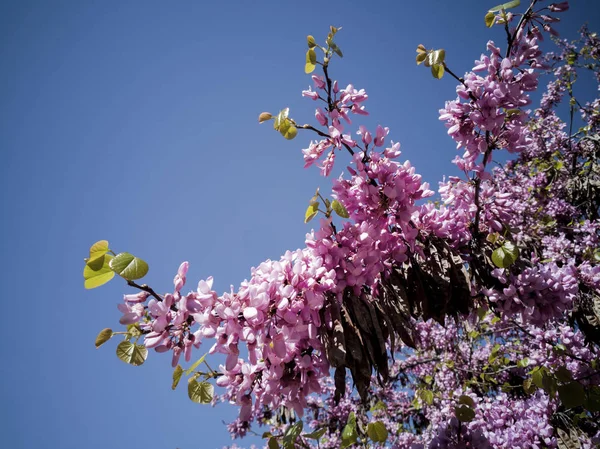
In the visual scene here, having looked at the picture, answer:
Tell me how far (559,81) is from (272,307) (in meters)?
9.05

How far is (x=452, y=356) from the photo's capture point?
253 inches

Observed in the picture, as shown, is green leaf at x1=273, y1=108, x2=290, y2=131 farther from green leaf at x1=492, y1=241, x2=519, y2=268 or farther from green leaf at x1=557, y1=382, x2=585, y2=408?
green leaf at x1=557, y1=382, x2=585, y2=408

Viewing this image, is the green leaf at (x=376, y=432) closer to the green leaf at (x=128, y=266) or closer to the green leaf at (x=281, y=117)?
the green leaf at (x=128, y=266)

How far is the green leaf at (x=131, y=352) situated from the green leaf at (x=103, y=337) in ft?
0.25

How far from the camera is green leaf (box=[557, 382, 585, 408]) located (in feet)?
6.66

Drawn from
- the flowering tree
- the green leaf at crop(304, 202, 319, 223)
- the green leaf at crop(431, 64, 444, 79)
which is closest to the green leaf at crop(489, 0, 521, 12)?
the flowering tree

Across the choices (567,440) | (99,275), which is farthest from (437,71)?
(567,440)

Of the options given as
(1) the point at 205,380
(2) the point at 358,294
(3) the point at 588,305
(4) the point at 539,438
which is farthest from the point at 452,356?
(1) the point at 205,380

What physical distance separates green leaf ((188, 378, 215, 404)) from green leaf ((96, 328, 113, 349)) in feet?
1.52

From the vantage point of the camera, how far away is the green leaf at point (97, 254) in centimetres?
142

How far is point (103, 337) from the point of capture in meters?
1.57

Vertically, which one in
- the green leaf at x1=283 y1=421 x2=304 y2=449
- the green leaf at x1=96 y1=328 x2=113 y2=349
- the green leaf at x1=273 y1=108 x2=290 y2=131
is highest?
the green leaf at x1=273 y1=108 x2=290 y2=131

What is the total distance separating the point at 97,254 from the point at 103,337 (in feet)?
1.38

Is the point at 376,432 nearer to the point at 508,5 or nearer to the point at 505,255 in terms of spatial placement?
the point at 505,255
